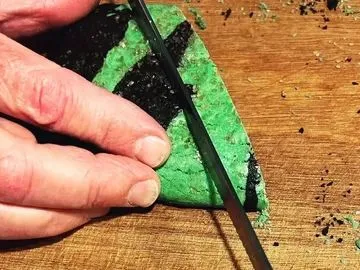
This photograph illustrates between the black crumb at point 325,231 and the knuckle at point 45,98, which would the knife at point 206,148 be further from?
the knuckle at point 45,98

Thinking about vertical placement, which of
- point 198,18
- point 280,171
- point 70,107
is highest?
point 70,107

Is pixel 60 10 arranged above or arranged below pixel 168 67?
above

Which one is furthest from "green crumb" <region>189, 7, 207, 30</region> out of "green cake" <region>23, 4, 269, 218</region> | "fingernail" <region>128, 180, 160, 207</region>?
"fingernail" <region>128, 180, 160, 207</region>

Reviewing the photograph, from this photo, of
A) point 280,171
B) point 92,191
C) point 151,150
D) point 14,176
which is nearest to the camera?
point 14,176

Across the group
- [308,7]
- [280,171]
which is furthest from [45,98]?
[308,7]

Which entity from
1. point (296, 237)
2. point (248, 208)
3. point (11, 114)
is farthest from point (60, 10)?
point (296, 237)

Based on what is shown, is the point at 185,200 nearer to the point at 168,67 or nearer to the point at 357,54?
the point at 168,67

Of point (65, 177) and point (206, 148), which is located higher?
point (65, 177)

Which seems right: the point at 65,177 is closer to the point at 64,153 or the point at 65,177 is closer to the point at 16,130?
the point at 64,153
